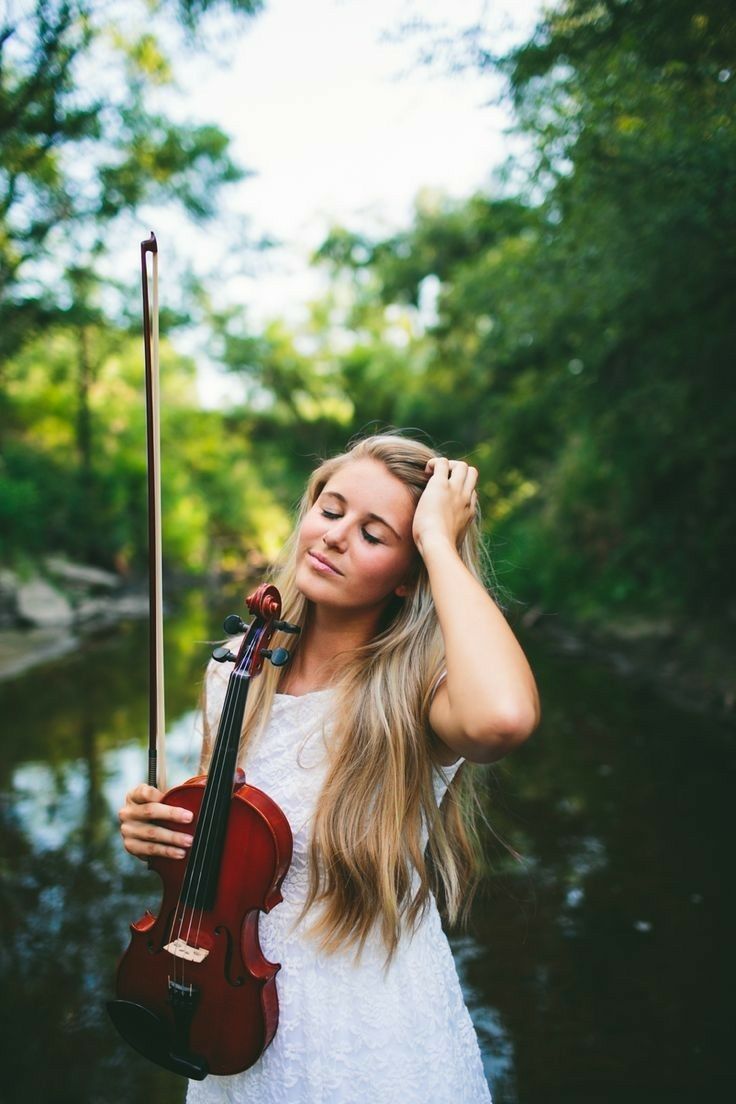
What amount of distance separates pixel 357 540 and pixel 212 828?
2.00ft

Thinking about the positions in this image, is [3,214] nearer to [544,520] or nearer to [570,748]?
[570,748]

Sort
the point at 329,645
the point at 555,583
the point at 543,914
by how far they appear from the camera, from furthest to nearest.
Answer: the point at 555,583
the point at 543,914
the point at 329,645

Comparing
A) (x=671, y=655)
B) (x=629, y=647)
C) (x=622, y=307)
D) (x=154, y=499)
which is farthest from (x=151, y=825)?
(x=629, y=647)

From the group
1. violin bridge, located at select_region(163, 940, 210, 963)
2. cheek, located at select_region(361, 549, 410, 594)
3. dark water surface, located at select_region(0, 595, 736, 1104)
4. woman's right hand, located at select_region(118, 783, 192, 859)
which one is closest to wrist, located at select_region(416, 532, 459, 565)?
cheek, located at select_region(361, 549, 410, 594)

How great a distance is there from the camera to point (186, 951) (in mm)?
1468

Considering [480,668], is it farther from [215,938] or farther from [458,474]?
[215,938]

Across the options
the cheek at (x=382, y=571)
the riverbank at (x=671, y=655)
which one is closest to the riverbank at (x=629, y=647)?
the riverbank at (x=671, y=655)

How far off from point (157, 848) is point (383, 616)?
0.69m

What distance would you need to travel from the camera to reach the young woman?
1.49 m

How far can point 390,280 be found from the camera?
21.2 metres

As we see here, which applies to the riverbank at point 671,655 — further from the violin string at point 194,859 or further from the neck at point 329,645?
the violin string at point 194,859

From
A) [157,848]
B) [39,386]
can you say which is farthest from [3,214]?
[39,386]

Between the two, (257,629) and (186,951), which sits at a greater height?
(257,629)

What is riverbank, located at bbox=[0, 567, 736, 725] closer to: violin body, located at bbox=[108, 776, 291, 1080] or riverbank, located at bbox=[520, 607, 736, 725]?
riverbank, located at bbox=[520, 607, 736, 725]
